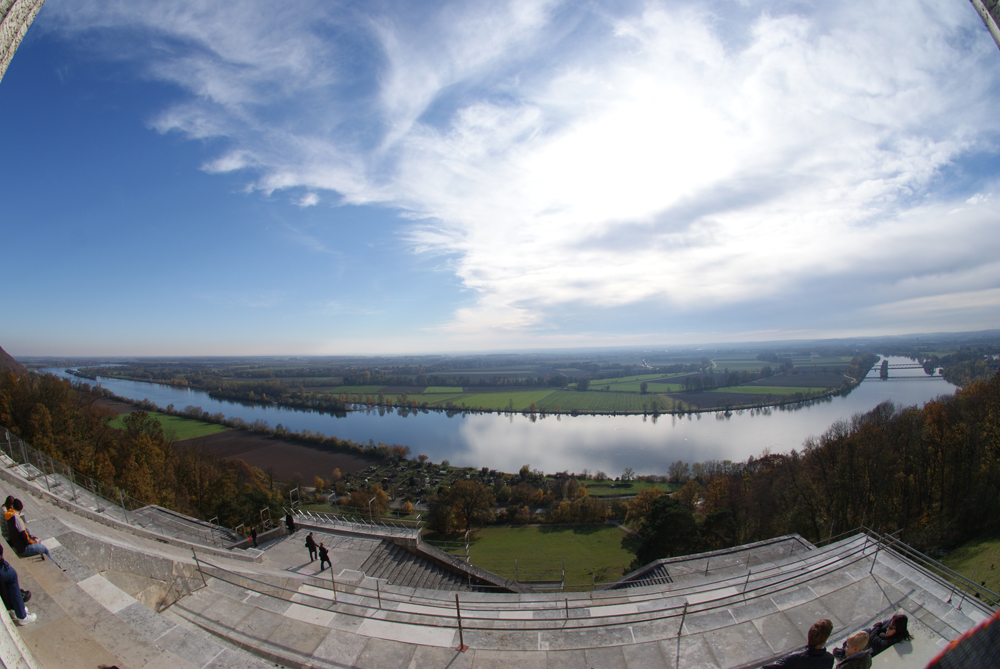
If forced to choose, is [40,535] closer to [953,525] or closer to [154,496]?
[154,496]

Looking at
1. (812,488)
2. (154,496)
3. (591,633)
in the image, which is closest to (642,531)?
(812,488)

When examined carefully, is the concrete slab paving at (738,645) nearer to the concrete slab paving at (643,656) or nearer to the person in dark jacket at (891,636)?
the concrete slab paving at (643,656)

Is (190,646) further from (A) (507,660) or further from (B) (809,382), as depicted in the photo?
(B) (809,382)

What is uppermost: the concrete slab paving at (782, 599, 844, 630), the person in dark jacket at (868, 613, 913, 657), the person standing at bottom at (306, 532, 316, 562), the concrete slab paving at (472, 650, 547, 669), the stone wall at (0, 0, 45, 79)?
the stone wall at (0, 0, 45, 79)

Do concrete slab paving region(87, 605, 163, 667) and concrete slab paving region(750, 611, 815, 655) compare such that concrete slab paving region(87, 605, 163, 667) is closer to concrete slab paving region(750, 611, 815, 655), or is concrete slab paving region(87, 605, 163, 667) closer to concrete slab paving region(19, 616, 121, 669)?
concrete slab paving region(19, 616, 121, 669)

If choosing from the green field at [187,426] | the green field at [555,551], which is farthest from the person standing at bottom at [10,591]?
the green field at [187,426]

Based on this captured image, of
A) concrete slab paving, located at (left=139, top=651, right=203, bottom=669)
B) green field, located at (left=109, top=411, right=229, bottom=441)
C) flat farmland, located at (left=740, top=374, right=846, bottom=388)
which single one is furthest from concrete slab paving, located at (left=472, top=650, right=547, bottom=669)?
flat farmland, located at (left=740, top=374, right=846, bottom=388)

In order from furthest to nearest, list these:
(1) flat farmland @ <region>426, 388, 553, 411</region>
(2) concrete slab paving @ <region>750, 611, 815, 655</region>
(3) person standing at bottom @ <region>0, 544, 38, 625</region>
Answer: (1) flat farmland @ <region>426, 388, 553, 411</region>, (2) concrete slab paving @ <region>750, 611, 815, 655</region>, (3) person standing at bottom @ <region>0, 544, 38, 625</region>
